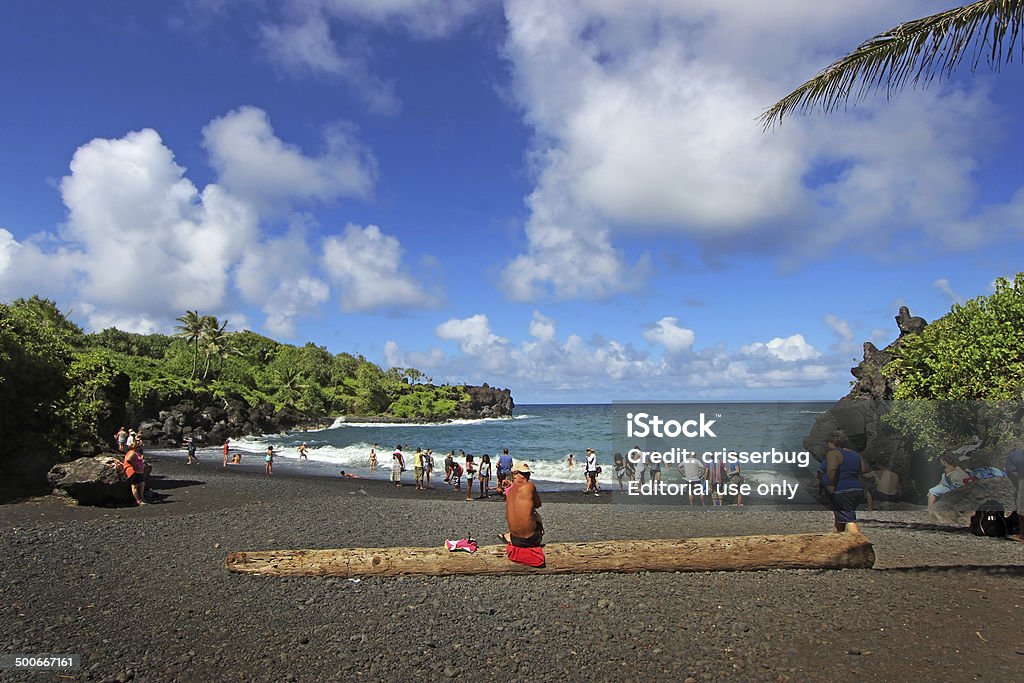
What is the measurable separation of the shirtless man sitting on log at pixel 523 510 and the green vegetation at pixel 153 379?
1660 centimetres

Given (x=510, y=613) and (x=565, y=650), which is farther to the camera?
(x=510, y=613)

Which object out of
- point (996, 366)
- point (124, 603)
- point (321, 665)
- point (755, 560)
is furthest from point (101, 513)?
point (996, 366)

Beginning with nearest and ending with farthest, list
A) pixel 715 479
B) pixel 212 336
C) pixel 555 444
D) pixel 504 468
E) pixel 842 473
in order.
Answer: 1. pixel 842 473
2. pixel 715 479
3. pixel 504 468
4. pixel 555 444
5. pixel 212 336

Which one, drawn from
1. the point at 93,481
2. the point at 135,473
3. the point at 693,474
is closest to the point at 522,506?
the point at 693,474

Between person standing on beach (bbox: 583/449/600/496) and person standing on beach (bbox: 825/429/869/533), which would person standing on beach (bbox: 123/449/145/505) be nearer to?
person standing on beach (bbox: 583/449/600/496)

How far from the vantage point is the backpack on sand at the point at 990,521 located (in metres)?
11.6

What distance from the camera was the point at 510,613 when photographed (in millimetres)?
7727

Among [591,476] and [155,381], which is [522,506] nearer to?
[591,476]

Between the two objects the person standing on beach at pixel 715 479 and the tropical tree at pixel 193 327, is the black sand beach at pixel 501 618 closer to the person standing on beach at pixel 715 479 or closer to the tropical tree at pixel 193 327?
the person standing on beach at pixel 715 479

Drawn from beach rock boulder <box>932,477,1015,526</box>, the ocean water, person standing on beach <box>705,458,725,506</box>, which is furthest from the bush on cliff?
beach rock boulder <box>932,477,1015,526</box>

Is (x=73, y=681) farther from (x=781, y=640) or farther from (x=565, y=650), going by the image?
(x=781, y=640)

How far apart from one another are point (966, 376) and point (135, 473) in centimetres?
Answer: 1939

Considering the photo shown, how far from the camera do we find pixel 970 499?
1282 centimetres

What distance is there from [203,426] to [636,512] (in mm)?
50016
